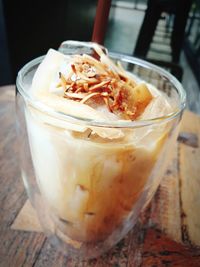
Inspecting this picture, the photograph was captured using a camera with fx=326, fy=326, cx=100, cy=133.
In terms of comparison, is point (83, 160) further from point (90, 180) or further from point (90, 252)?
point (90, 252)

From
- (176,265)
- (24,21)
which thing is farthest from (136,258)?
(24,21)

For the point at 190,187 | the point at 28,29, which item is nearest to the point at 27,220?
the point at 190,187

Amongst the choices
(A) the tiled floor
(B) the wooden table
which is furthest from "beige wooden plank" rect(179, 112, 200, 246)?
(A) the tiled floor

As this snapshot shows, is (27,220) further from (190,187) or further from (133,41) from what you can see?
(133,41)

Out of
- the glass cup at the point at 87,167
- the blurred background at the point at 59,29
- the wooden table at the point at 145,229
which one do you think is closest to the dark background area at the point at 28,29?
the blurred background at the point at 59,29

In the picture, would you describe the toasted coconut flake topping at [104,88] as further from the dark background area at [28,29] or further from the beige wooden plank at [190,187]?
the dark background area at [28,29]

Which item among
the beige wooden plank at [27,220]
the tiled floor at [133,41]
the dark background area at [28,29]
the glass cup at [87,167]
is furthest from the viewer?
the tiled floor at [133,41]

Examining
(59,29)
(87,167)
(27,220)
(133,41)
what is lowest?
(133,41)
